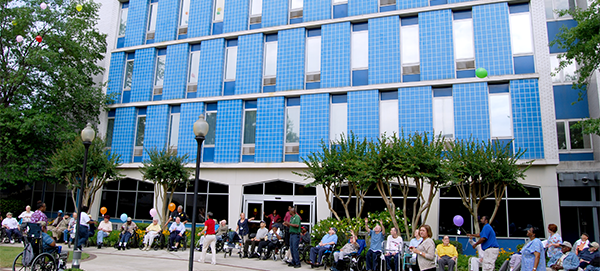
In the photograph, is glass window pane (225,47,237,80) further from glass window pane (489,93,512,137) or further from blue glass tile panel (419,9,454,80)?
glass window pane (489,93,512,137)

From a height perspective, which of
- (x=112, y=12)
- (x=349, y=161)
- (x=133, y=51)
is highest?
(x=112, y=12)

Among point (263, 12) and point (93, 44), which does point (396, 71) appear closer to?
point (263, 12)

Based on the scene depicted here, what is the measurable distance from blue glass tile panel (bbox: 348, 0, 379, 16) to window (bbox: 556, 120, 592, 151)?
10.4 m

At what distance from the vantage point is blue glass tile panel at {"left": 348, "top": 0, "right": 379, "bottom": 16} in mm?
21875

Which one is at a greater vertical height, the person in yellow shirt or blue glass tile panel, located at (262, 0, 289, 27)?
blue glass tile panel, located at (262, 0, 289, 27)

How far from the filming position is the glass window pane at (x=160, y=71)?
2553cm

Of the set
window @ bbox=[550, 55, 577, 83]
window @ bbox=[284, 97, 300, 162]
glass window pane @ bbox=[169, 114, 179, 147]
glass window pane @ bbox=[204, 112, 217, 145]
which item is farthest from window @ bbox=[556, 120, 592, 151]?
glass window pane @ bbox=[169, 114, 179, 147]

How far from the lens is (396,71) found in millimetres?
20766

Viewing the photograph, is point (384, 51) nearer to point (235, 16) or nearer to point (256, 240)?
point (235, 16)

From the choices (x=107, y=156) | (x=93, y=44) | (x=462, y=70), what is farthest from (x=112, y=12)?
(x=462, y=70)

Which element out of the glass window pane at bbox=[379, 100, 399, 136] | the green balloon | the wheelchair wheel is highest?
the green balloon

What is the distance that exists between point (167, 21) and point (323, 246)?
17.6 m

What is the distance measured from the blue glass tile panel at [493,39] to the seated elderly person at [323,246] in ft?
34.7

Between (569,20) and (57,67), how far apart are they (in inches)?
1045
